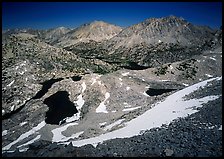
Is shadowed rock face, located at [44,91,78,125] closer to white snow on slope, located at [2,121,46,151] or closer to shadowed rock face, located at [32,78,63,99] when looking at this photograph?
white snow on slope, located at [2,121,46,151]

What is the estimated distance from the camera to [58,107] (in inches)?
4368

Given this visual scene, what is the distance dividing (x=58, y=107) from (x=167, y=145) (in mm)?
85929

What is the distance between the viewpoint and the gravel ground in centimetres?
2869

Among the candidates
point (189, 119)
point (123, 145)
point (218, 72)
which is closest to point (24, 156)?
point (123, 145)

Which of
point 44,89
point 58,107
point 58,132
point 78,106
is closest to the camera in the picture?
point 58,132

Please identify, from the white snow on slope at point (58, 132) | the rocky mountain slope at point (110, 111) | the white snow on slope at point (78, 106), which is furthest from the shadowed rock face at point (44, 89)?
the white snow on slope at point (58, 132)

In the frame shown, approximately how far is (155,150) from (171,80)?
444 ft

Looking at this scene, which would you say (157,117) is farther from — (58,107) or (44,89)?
(44,89)

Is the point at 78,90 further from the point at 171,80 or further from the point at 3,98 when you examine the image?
the point at 171,80

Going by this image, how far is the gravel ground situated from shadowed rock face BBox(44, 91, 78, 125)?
213 feet

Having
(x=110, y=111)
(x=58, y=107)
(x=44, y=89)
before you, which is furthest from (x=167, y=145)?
(x=44, y=89)

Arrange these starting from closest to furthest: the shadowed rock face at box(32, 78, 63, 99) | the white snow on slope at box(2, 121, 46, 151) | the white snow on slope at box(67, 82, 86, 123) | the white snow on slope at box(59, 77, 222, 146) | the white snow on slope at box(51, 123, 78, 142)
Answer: the white snow on slope at box(59, 77, 222, 146) → the white snow on slope at box(51, 123, 78, 142) → the white snow on slope at box(2, 121, 46, 151) → the white snow on slope at box(67, 82, 86, 123) → the shadowed rock face at box(32, 78, 63, 99)

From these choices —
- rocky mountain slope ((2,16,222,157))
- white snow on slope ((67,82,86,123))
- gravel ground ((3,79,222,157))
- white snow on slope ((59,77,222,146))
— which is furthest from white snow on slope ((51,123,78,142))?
gravel ground ((3,79,222,157))

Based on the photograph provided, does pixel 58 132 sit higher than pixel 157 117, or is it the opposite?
pixel 157 117
